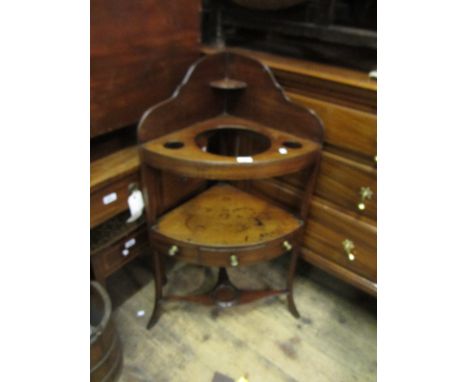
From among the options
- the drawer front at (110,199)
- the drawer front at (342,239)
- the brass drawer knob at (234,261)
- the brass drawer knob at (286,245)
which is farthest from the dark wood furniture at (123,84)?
the drawer front at (342,239)

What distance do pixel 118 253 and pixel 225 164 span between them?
56 centimetres

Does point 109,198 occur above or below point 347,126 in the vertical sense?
below

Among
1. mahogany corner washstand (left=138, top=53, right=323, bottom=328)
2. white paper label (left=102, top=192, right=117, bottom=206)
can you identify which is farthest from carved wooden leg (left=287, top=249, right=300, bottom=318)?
white paper label (left=102, top=192, right=117, bottom=206)

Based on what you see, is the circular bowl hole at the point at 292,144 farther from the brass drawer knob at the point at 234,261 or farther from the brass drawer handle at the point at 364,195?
the brass drawer knob at the point at 234,261

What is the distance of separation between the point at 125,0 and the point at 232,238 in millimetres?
744

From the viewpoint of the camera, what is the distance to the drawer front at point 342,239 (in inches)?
47.8

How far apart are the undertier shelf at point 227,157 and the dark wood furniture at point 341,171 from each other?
12cm

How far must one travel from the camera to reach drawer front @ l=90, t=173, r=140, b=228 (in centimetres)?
110

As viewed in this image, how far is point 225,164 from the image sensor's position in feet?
3.20

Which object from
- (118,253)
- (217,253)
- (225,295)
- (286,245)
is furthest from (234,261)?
(118,253)

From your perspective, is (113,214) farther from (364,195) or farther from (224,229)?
(364,195)

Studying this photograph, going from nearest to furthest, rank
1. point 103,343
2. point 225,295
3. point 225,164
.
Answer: point 225,164, point 103,343, point 225,295

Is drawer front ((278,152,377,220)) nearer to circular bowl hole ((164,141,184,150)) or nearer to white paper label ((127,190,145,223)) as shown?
circular bowl hole ((164,141,184,150))
